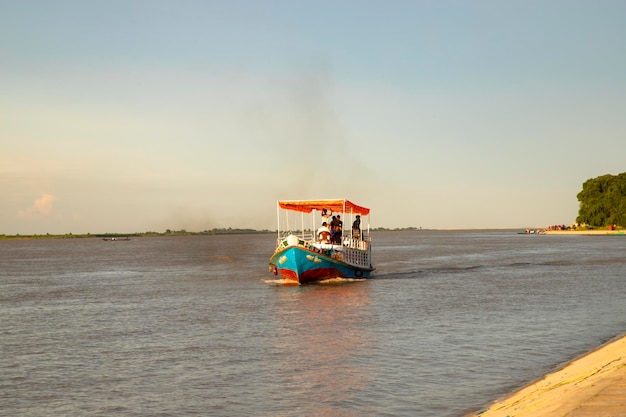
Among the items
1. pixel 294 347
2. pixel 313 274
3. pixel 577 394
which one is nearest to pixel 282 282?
pixel 313 274

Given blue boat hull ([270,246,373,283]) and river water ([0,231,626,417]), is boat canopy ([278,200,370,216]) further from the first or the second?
river water ([0,231,626,417])

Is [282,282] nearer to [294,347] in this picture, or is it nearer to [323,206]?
[323,206]

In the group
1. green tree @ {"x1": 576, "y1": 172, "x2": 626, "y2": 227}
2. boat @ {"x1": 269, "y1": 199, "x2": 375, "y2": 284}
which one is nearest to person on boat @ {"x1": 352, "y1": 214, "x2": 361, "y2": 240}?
boat @ {"x1": 269, "y1": 199, "x2": 375, "y2": 284}

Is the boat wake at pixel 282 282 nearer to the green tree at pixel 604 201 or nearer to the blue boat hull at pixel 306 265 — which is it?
the blue boat hull at pixel 306 265

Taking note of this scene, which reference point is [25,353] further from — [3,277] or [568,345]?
[3,277]

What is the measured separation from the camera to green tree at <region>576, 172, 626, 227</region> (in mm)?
171000

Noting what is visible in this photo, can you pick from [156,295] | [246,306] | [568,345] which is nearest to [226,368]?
[568,345]

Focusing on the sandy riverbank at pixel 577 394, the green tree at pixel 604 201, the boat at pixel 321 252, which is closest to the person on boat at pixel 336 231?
the boat at pixel 321 252

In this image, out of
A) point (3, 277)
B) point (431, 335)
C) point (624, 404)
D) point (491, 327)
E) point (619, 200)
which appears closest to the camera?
point (624, 404)

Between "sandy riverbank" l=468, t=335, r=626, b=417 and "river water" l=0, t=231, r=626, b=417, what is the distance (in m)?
1.06

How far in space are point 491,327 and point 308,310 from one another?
10426 millimetres

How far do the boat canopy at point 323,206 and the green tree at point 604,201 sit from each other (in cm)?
14189

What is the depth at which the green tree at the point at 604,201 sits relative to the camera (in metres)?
171

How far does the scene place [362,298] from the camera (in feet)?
127
